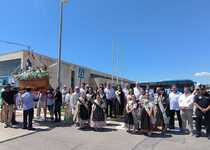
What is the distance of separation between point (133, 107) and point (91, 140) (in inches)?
86.5

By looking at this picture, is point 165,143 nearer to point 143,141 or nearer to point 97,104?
point 143,141

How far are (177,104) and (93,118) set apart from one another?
3.29 m

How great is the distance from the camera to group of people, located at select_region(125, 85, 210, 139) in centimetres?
1018

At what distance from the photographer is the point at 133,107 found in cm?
1080

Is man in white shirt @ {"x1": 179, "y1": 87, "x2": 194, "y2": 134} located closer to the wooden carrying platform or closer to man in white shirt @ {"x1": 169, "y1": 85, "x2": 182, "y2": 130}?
man in white shirt @ {"x1": 169, "y1": 85, "x2": 182, "y2": 130}

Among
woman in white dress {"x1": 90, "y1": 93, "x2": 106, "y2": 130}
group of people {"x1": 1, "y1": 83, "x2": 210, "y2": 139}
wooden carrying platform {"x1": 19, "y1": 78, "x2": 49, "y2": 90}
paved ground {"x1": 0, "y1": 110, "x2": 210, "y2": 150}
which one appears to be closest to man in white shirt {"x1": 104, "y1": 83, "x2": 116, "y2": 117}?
group of people {"x1": 1, "y1": 83, "x2": 210, "y2": 139}

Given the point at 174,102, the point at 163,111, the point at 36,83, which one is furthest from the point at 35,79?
the point at 174,102

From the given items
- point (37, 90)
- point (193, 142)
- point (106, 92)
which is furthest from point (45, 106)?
point (193, 142)

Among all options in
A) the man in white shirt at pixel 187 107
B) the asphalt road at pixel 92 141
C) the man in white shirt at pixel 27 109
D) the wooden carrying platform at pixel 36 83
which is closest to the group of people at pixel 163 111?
the man in white shirt at pixel 187 107

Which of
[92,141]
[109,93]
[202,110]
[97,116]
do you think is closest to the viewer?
[92,141]

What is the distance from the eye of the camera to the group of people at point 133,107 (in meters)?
10.4

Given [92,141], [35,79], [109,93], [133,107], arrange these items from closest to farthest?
[92,141] → [133,107] → [35,79] → [109,93]

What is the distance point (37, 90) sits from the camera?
1366 centimetres

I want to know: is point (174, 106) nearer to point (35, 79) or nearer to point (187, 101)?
point (187, 101)
